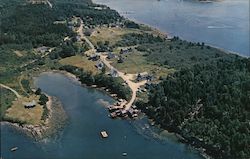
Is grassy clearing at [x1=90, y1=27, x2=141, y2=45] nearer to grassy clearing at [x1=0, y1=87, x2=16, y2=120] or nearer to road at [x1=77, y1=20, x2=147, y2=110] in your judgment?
road at [x1=77, y1=20, x2=147, y2=110]

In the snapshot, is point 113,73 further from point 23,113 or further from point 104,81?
point 23,113

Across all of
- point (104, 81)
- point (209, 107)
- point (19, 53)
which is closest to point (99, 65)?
point (104, 81)

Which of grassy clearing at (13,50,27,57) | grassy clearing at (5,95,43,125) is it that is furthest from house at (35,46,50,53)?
grassy clearing at (5,95,43,125)

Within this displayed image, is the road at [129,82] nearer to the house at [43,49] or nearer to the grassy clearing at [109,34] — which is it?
the grassy clearing at [109,34]

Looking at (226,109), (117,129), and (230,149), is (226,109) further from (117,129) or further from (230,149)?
(117,129)

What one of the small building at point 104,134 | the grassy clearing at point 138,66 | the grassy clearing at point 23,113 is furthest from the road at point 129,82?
the grassy clearing at point 23,113

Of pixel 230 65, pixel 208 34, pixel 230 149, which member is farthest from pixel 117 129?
pixel 208 34
